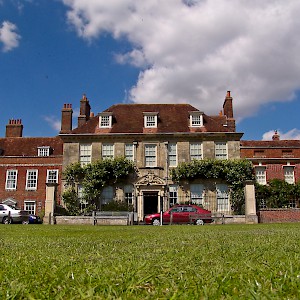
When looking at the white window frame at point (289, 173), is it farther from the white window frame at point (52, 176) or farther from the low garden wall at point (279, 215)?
the white window frame at point (52, 176)

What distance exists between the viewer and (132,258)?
3.94 metres

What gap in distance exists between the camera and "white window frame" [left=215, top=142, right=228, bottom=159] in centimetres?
A: 2884

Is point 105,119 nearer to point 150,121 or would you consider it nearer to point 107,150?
point 107,150

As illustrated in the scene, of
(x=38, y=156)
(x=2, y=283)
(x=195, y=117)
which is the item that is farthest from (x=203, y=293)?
(x=38, y=156)

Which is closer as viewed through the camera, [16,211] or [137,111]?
[16,211]

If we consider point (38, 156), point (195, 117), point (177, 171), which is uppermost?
point (195, 117)

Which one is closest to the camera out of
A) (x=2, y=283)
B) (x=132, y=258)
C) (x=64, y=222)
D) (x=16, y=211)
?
(x=2, y=283)

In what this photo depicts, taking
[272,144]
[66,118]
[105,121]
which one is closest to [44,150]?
[66,118]

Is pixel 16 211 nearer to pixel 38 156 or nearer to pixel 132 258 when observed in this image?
pixel 38 156

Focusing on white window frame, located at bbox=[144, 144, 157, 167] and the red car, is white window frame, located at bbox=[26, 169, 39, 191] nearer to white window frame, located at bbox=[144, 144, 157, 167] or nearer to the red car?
white window frame, located at bbox=[144, 144, 157, 167]

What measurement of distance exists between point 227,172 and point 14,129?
23.3 meters

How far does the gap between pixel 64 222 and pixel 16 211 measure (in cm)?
382

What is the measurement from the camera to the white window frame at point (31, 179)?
1326 inches

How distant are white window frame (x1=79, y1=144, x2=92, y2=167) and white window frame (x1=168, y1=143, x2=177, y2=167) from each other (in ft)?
20.7
